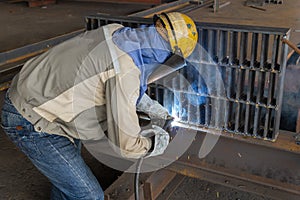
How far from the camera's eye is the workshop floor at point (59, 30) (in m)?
2.55

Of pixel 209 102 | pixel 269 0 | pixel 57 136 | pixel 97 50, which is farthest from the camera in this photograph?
pixel 269 0

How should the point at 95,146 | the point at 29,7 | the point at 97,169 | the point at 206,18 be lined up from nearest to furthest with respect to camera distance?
the point at 95,146 → the point at 97,169 → the point at 206,18 → the point at 29,7

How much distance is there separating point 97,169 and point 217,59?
54.5 inches

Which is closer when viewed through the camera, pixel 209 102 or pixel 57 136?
pixel 57 136

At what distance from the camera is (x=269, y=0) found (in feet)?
15.9

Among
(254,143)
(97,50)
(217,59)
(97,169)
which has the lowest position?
(97,169)

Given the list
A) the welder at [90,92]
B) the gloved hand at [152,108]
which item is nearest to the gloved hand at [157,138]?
the welder at [90,92]

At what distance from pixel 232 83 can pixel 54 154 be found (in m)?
0.97

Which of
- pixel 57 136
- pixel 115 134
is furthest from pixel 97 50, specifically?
pixel 57 136

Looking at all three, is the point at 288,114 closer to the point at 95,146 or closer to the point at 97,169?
the point at 95,146

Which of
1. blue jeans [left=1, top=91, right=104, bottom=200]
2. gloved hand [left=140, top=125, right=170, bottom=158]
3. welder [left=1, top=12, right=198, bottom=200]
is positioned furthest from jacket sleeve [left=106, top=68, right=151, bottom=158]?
blue jeans [left=1, top=91, right=104, bottom=200]

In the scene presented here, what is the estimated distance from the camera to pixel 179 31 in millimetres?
1660

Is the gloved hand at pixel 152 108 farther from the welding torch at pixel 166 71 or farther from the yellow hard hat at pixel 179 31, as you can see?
the yellow hard hat at pixel 179 31

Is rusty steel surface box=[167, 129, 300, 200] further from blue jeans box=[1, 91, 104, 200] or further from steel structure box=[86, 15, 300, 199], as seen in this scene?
blue jeans box=[1, 91, 104, 200]
